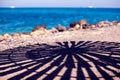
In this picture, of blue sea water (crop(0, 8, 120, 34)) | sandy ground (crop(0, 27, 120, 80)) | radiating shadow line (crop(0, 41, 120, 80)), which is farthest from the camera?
blue sea water (crop(0, 8, 120, 34))

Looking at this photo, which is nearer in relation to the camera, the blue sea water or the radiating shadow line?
the radiating shadow line

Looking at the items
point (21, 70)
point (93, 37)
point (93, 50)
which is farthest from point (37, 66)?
point (93, 37)

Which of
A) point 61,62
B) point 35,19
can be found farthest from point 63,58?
point 35,19

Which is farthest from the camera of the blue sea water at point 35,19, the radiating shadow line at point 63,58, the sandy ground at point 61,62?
the blue sea water at point 35,19

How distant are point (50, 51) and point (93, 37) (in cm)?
350

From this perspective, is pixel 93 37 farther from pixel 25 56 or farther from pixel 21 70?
pixel 21 70

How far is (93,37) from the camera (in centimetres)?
1169

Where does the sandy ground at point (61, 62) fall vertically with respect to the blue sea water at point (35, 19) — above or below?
below

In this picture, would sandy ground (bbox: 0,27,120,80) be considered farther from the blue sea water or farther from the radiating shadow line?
the blue sea water

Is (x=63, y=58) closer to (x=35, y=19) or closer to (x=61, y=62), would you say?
(x=61, y=62)

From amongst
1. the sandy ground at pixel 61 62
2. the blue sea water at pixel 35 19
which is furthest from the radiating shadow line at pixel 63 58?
the blue sea water at pixel 35 19

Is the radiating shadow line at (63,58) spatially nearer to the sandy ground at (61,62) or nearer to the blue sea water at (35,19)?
the sandy ground at (61,62)

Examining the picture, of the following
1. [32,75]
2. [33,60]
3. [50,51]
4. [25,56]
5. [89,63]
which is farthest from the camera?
[50,51]

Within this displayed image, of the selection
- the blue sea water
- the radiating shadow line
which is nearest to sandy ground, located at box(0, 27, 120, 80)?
the radiating shadow line
